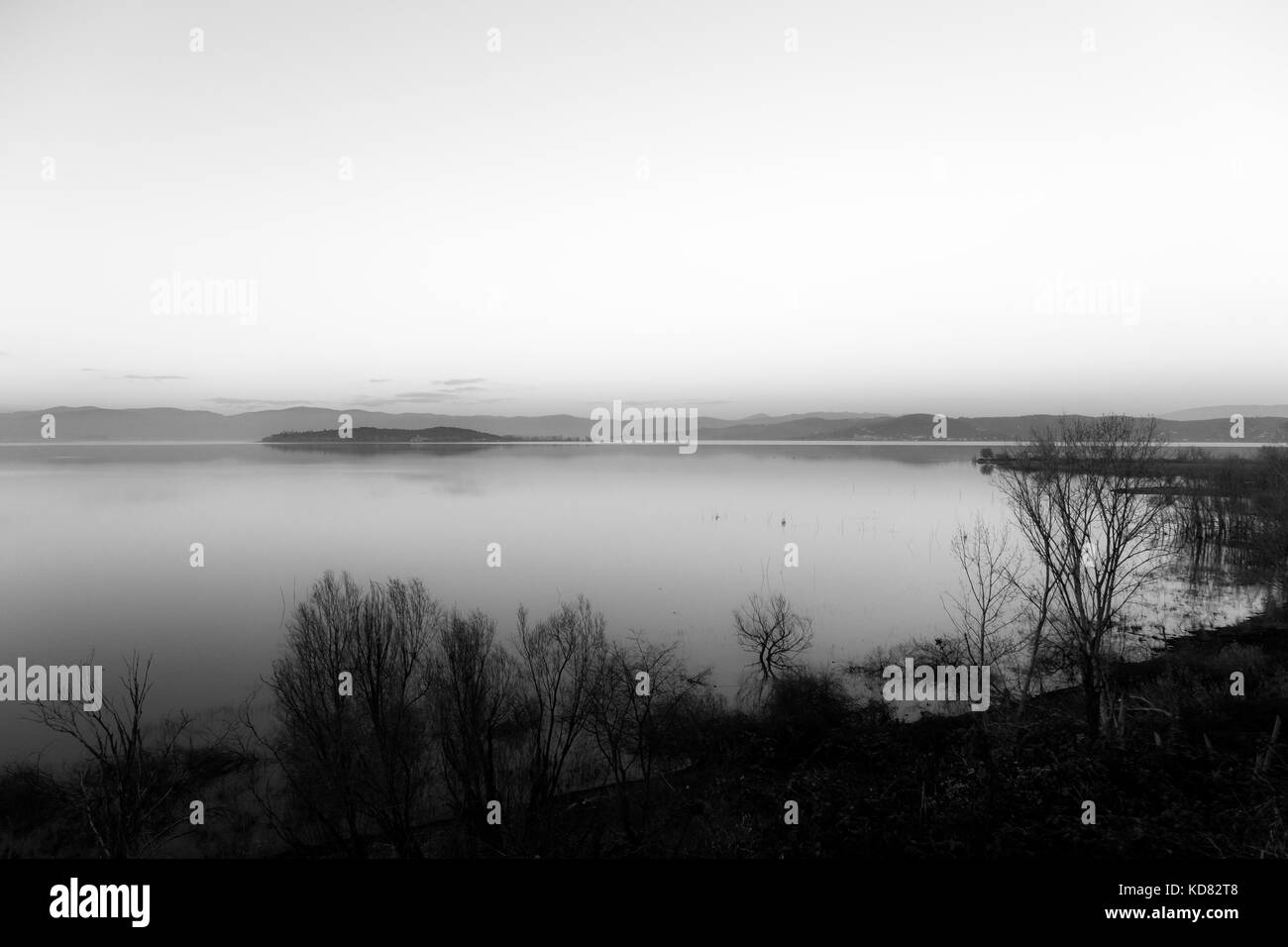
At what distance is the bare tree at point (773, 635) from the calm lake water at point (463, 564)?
56 centimetres

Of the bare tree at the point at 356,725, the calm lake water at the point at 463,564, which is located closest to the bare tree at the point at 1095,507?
the calm lake water at the point at 463,564

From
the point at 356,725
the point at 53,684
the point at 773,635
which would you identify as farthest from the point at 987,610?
the point at 53,684

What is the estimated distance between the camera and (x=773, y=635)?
2069 centimetres

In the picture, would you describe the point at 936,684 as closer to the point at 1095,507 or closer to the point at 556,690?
the point at 1095,507

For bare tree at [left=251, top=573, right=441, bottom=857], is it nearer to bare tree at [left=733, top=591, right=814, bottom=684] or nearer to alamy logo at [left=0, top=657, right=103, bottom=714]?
alamy logo at [left=0, top=657, right=103, bottom=714]

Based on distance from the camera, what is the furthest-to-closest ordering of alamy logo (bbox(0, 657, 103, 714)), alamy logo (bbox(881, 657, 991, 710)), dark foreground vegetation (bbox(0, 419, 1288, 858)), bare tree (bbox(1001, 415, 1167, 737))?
alamy logo (bbox(881, 657, 991, 710))
alamy logo (bbox(0, 657, 103, 714))
bare tree (bbox(1001, 415, 1167, 737))
dark foreground vegetation (bbox(0, 419, 1288, 858))

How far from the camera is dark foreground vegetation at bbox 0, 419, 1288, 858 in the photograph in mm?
10383

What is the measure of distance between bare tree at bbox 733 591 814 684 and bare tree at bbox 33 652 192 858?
14987mm

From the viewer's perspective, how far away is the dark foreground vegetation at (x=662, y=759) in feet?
34.1
